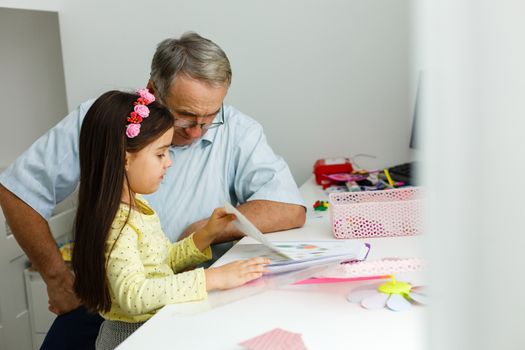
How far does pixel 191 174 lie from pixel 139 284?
0.67 m

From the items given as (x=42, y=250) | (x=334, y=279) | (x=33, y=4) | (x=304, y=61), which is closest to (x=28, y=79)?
(x=33, y=4)

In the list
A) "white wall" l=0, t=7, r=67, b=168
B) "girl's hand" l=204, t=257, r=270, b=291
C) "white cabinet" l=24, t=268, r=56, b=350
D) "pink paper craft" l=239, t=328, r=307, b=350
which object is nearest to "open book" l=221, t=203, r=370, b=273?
"girl's hand" l=204, t=257, r=270, b=291

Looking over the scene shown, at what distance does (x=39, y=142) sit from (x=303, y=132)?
3.34 ft

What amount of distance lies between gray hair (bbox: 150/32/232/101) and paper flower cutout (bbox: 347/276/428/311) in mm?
745

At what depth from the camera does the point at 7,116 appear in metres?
2.59

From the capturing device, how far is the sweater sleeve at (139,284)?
1.01 meters

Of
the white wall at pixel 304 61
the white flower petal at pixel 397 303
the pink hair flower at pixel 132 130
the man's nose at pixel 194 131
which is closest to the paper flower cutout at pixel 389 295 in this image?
the white flower petal at pixel 397 303

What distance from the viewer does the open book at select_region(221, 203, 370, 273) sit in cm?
110

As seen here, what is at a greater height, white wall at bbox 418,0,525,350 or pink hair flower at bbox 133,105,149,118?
white wall at bbox 418,0,525,350

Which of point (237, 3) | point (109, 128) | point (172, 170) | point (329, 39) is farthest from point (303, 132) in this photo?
point (109, 128)

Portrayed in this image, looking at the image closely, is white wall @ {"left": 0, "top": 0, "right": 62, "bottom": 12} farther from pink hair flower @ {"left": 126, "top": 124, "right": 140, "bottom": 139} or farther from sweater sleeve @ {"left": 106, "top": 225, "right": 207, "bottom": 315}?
sweater sleeve @ {"left": 106, "top": 225, "right": 207, "bottom": 315}

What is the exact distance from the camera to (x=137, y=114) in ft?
3.94

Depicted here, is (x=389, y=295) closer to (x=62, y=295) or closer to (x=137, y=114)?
(x=137, y=114)

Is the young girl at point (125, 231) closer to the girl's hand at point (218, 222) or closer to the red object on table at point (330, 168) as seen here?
the girl's hand at point (218, 222)
